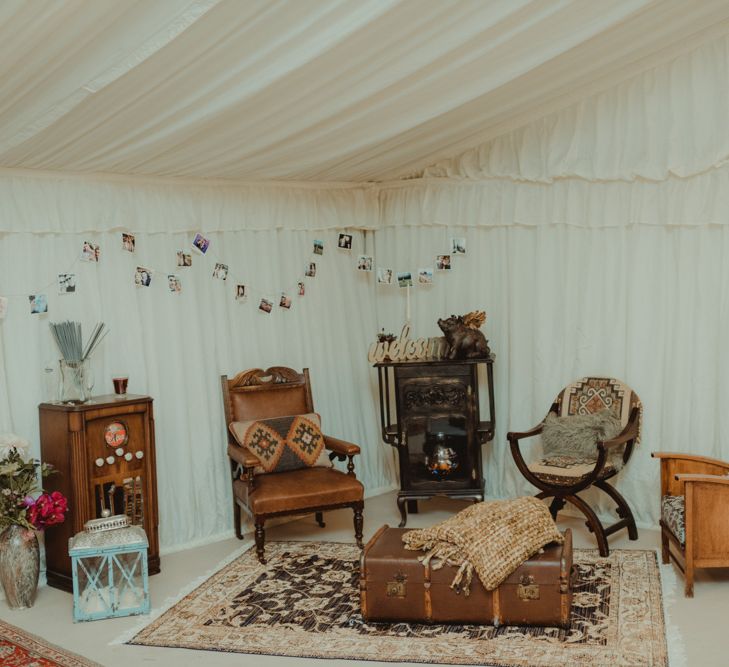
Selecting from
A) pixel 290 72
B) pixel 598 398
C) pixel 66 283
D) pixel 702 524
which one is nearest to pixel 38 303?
pixel 66 283

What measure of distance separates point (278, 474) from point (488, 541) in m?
1.71

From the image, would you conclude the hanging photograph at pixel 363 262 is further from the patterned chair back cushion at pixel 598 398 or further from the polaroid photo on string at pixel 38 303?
the polaroid photo on string at pixel 38 303

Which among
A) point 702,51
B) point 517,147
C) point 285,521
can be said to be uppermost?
point 702,51

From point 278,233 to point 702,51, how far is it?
8.84ft

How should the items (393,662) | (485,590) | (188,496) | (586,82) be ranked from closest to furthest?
(393,662) → (485,590) → (586,82) → (188,496)

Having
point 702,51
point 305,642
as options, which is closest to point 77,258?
point 305,642

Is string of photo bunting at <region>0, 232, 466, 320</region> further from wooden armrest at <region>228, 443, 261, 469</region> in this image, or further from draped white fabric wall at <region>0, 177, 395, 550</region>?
wooden armrest at <region>228, 443, 261, 469</region>

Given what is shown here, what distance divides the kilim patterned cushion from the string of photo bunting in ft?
2.72

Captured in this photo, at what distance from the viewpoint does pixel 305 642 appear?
12.0ft

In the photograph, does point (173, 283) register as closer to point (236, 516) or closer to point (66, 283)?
point (66, 283)

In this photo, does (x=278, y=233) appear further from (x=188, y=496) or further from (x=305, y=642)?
(x=305, y=642)

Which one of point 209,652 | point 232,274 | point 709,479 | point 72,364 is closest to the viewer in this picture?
point 209,652

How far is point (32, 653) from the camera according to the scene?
3611 mm

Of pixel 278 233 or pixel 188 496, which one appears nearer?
pixel 188 496
